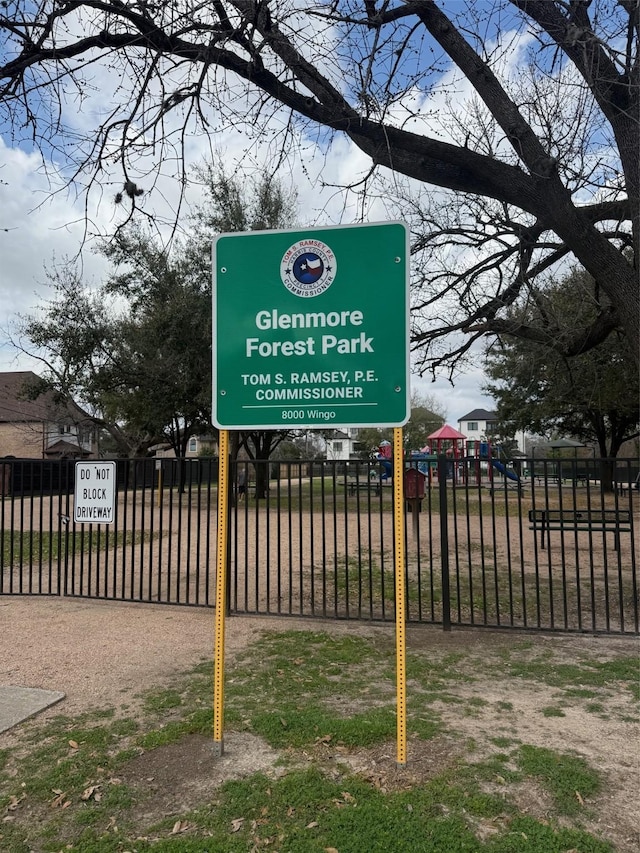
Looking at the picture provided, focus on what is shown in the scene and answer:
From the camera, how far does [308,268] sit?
3.69 m

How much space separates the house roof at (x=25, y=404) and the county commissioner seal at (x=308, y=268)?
2329 centimetres

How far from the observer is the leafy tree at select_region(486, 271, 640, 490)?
11.7m

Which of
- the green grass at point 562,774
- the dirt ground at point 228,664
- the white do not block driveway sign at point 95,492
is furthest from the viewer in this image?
the white do not block driveway sign at point 95,492

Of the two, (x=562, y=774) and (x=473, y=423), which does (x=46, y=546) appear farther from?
(x=473, y=423)

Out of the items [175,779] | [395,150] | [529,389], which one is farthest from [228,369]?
[529,389]

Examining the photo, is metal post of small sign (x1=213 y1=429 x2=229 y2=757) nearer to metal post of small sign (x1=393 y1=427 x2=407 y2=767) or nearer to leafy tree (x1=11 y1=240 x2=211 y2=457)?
metal post of small sign (x1=393 y1=427 x2=407 y2=767)

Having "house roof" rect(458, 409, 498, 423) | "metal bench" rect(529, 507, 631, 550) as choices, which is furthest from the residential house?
"house roof" rect(458, 409, 498, 423)

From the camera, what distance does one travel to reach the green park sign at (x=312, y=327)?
3518 millimetres

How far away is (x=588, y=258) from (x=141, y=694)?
5595mm

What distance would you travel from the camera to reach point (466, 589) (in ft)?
A: 29.0

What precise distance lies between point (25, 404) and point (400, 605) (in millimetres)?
45837

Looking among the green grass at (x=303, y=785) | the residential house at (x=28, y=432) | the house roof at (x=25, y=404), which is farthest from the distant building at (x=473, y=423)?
the green grass at (x=303, y=785)

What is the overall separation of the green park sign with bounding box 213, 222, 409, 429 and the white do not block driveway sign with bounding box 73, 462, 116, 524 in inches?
163

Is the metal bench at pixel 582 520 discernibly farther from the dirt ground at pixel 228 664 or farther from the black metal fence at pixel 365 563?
the dirt ground at pixel 228 664
